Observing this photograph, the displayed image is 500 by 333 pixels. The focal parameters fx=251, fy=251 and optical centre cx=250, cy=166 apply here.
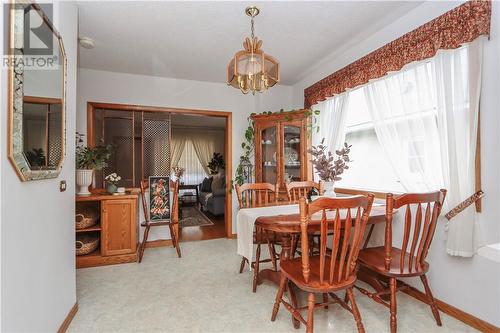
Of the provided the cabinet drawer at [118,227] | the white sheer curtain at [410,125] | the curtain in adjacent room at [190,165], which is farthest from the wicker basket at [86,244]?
the curtain in adjacent room at [190,165]

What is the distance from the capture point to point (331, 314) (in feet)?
6.18

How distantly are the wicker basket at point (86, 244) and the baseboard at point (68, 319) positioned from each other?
1022mm

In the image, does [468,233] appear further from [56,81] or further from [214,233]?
[214,233]

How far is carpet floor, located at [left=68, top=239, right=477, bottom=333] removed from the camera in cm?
175

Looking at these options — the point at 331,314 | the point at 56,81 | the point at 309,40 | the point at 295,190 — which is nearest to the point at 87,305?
the point at 56,81

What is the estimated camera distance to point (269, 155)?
12.4 ft

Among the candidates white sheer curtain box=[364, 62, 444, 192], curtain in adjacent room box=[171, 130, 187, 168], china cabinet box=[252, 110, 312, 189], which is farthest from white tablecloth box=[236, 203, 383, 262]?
curtain in adjacent room box=[171, 130, 187, 168]

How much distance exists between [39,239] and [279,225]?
138 centimetres

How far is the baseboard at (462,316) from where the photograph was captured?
1.68 metres

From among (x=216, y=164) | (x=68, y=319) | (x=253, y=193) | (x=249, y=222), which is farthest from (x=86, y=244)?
(x=216, y=164)

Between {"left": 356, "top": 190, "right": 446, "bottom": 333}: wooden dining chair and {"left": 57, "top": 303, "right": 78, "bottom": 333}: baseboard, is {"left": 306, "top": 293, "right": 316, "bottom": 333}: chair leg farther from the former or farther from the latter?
{"left": 57, "top": 303, "right": 78, "bottom": 333}: baseboard

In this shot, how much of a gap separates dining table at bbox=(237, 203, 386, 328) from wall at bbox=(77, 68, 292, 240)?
73.0 inches

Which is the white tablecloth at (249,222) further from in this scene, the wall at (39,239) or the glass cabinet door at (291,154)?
the glass cabinet door at (291,154)

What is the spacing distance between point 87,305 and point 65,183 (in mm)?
1028
